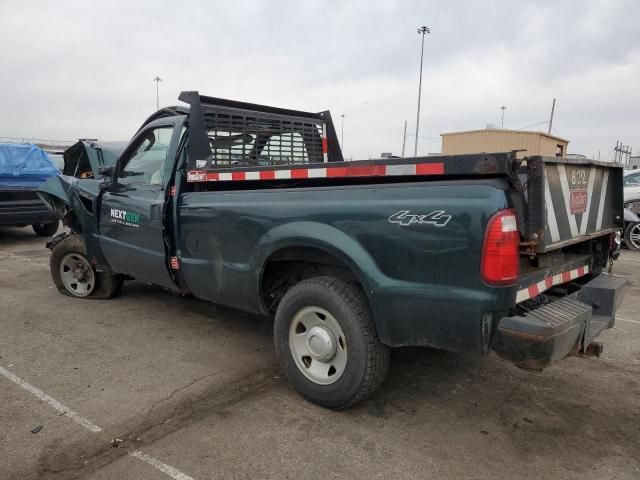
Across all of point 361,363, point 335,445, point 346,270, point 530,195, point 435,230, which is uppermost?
point 530,195

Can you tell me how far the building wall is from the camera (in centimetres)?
2198

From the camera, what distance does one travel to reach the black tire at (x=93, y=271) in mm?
5527

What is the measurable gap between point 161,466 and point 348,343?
3.99 ft

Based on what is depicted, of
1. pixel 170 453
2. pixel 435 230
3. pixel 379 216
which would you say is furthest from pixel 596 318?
pixel 170 453

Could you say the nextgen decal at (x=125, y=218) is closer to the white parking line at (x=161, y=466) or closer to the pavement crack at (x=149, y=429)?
the pavement crack at (x=149, y=429)

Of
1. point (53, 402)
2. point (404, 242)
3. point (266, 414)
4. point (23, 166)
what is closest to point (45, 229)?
point (23, 166)

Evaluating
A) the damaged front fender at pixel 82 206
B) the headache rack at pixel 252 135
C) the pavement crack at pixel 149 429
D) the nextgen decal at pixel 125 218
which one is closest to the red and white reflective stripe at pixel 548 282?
the pavement crack at pixel 149 429

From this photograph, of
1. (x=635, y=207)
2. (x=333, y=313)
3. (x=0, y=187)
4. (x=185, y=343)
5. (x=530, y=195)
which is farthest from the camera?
(x=635, y=207)

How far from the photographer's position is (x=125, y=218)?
15.6 feet

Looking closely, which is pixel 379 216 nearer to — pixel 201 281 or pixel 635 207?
pixel 201 281

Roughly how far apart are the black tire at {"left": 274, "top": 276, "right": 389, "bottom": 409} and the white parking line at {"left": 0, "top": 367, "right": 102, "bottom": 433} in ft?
4.23

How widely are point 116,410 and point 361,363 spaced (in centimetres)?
160

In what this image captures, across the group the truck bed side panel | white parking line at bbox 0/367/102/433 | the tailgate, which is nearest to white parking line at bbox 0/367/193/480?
white parking line at bbox 0/367/102/433

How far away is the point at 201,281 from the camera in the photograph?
Answer: 161 inches
